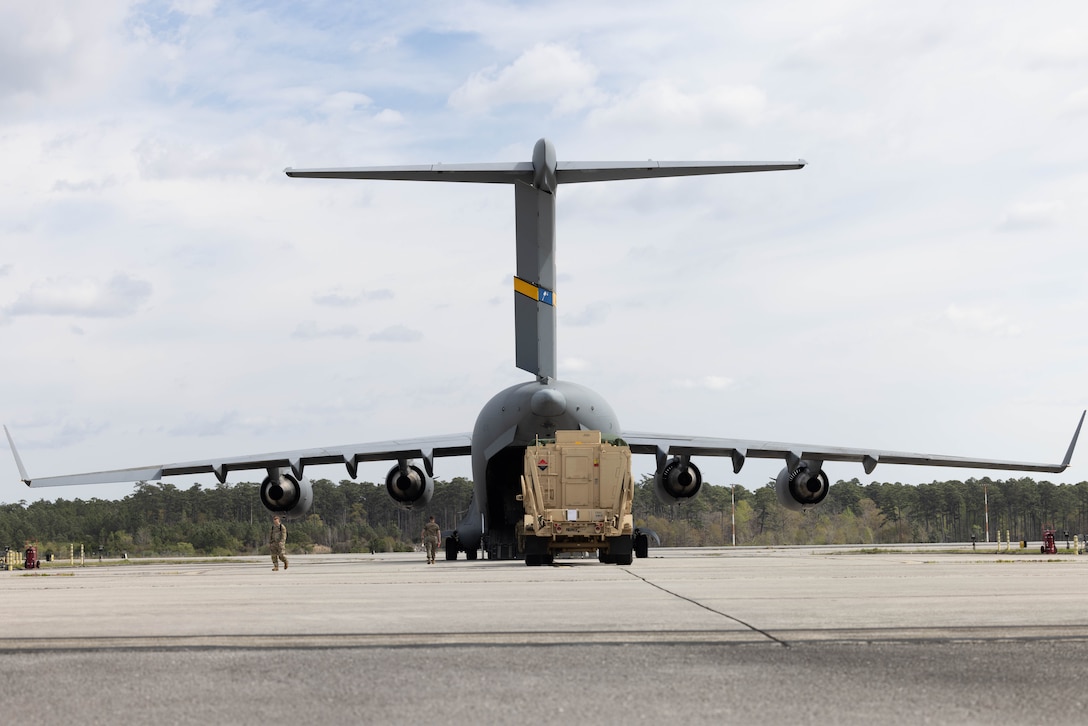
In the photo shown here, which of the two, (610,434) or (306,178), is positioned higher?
(306,178)

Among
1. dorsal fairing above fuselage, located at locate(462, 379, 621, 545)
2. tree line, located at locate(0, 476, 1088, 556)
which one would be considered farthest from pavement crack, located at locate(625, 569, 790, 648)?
tree line, located at locate(0, 476, 1088, 556)

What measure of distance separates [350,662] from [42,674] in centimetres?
168

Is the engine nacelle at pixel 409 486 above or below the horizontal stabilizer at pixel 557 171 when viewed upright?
Result: below

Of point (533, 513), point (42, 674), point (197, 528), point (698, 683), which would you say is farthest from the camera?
point (197, 528)

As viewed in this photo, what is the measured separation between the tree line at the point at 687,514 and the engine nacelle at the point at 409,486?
1891 inches

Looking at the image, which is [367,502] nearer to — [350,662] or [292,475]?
[292,475]

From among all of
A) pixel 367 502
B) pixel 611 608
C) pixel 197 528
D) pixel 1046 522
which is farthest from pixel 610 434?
pixel 1046 522

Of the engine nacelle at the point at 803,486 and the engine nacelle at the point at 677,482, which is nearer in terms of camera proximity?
the engine nacelle at the point at 677,482

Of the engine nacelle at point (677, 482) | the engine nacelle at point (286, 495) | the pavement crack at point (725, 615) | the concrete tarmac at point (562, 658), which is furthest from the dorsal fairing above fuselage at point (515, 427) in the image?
the concrete tarmac at point (562, 658)

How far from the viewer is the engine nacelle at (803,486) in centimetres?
3200

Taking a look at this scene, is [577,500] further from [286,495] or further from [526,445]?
[286,495]

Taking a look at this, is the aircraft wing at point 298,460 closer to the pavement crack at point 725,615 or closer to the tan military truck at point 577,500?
the tan military truck at point 577,500

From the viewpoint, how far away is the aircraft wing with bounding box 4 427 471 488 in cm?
3189

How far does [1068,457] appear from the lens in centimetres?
3356
